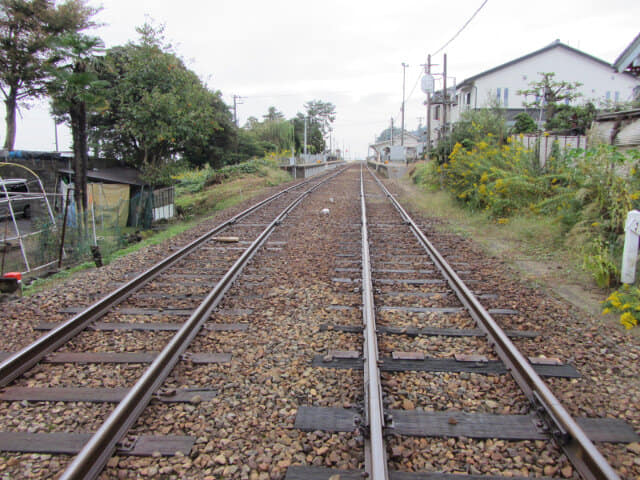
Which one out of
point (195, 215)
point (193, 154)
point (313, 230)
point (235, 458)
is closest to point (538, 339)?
point (235, 458)

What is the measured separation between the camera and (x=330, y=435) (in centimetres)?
281

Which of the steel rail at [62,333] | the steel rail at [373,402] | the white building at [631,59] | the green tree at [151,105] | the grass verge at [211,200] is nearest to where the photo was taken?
the steel rail at [373,402]

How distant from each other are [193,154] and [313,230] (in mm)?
26761

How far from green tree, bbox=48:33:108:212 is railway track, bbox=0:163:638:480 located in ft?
27.4

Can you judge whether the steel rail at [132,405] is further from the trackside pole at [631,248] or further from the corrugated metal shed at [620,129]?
the corrugated metal shed at [620,129]

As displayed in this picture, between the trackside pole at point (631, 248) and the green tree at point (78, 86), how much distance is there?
12177mm

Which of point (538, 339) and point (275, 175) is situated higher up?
point (275, 175)

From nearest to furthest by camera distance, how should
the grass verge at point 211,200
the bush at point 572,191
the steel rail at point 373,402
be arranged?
the steel rail at point 373,402, the bush at point 572,191, the grass verge at point 211,200

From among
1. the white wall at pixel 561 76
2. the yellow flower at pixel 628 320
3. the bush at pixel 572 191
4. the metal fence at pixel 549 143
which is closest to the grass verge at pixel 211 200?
the bush at pixel 572 191

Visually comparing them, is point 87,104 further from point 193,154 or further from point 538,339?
point 193,154

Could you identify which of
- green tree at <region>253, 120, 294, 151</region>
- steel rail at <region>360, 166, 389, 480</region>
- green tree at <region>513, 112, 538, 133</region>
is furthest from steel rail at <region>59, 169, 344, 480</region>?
green tree at <region>253, 120, 294, 151</region>

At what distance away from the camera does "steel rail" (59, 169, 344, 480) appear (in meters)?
2.46

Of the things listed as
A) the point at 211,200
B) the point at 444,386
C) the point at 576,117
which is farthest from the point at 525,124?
the point at 444,386

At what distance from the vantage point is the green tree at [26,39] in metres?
25.9
